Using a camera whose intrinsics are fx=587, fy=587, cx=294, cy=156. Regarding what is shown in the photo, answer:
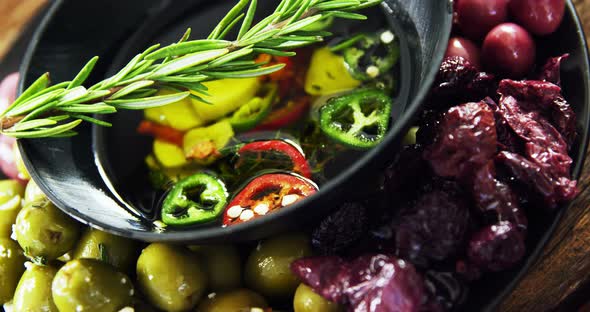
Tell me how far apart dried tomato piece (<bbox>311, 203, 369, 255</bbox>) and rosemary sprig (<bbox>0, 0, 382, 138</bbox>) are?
1.52ft

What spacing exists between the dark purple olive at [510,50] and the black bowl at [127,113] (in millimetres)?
211

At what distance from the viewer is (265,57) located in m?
2.15

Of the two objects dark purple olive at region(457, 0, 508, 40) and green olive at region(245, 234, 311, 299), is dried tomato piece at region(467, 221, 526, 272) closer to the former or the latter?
green olive at region(245, 234, 311, 299)

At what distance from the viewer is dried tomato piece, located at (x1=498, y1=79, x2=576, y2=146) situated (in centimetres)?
165

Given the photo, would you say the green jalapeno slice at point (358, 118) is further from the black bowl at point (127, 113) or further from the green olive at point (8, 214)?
the green olive at point (8, 214)

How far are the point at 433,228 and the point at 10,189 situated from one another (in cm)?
154

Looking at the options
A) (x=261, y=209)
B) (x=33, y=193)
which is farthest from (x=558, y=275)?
(x=33, y=193)

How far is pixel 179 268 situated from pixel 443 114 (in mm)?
868

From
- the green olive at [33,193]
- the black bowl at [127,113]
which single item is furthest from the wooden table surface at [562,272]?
the green olive at [33,193]

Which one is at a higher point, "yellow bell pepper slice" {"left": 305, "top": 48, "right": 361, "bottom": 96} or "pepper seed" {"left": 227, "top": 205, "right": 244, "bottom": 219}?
"yellow bell pepper slice" {"left": 305, "top": 48, "right": 361, "bottom": 96}

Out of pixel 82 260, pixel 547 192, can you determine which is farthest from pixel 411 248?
pixel 82 260

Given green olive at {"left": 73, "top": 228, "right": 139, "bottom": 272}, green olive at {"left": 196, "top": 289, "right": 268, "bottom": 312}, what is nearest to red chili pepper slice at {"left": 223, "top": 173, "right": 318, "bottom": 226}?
green olive at {"left": 196, "top": 289, "right": 268, "bottom": 312}

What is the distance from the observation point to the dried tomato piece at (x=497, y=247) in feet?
4.71

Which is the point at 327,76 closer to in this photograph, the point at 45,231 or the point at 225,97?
the point at 225,97
